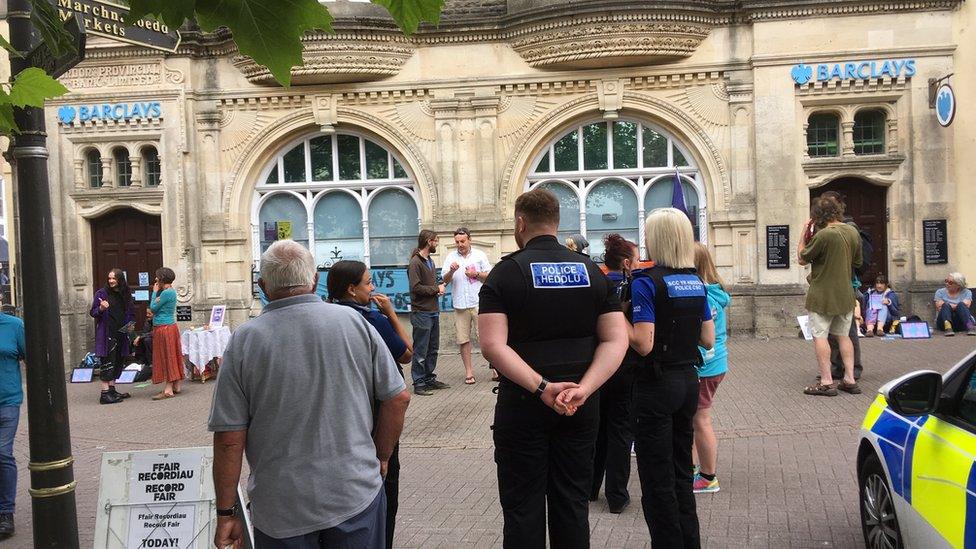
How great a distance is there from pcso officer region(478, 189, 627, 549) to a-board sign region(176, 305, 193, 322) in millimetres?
13227

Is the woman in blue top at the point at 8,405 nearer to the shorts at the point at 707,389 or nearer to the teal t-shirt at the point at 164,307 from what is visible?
the shorts at the point at 707,389

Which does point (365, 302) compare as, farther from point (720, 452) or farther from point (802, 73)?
point (802, 73)

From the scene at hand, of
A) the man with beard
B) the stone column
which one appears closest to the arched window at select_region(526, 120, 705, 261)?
the man with beard

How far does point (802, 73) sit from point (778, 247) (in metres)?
3.09

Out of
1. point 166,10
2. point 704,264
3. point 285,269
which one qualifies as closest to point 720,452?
point 704,264

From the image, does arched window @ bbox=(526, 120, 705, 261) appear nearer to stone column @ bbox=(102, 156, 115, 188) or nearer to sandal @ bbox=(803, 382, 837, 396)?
sandal @ bbox=(803, 382, 837, 396)

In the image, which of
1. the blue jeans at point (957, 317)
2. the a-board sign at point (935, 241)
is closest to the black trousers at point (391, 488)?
the blue jeans at point (957, 317)

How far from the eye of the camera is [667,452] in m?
4.51

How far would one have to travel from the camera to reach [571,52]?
47.9ft

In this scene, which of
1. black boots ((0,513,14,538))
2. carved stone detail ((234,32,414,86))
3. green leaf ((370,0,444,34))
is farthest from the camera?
carved stone detail ((234,32,414,86))

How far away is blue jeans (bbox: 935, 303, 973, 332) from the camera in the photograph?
13.7 metres

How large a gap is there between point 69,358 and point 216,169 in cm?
472

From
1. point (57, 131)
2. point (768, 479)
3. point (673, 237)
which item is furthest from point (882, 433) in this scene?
point (57, 131)

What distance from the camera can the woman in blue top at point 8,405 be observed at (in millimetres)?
5949
